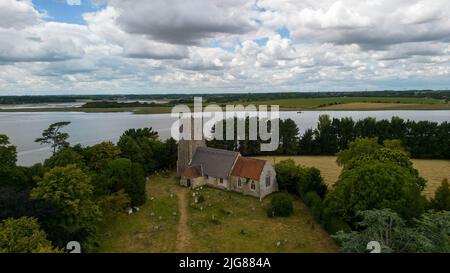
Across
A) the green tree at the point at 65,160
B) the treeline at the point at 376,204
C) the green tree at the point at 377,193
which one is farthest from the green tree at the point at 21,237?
the green tree at the point at 377,193

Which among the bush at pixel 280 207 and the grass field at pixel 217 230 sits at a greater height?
the bush at pixel 280 207

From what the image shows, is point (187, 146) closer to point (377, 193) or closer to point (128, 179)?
point (128, 179)

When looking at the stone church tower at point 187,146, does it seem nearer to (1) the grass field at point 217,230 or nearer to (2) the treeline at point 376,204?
(1) the grass field at point 217,230

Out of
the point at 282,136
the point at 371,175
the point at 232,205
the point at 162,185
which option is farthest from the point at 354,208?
the point at 282,136

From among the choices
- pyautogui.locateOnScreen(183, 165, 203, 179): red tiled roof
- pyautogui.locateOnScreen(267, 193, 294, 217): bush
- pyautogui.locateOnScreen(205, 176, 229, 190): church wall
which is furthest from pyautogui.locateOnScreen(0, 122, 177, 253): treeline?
pyautogui.locateOnScreen(267, 193, 294, 217): bush

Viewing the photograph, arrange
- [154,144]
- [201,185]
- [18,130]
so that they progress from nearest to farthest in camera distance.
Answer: [201,185], [154,144], [18,130]

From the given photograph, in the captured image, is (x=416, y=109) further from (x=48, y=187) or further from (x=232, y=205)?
(x=48, y=187)
